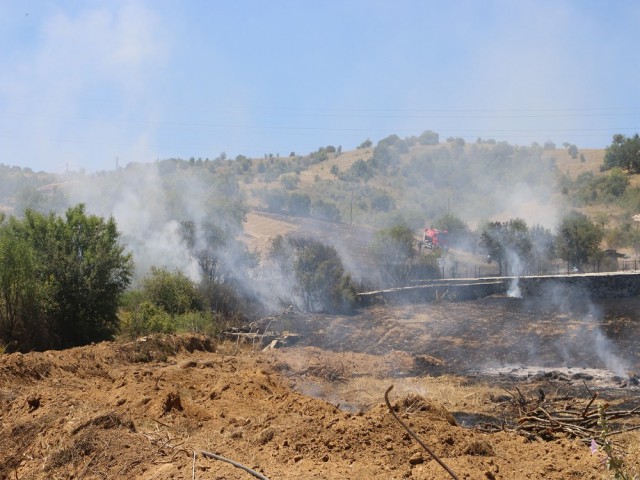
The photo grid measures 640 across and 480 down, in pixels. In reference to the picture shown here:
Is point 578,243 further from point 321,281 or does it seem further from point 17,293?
point 17,293

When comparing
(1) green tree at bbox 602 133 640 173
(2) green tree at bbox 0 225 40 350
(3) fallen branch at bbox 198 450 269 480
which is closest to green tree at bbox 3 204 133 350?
(2) green tree at bbox 0 225 40 350

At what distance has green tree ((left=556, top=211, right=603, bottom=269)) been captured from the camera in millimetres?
50750

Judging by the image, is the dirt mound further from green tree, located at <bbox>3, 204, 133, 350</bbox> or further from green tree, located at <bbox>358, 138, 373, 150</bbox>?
green tree, located at <bbox>358, 138, 373, 150</bbox>

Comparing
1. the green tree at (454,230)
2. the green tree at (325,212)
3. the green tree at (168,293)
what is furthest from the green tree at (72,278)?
the green tree at (325,212)

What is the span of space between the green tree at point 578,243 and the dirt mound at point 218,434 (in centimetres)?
3472

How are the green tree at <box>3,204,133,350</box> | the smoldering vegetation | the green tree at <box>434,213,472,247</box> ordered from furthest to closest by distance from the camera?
the green tree at <box>434,213,472,247</box>, the smoldering vegetation, the green tree at <box>3,204,133,350</box>

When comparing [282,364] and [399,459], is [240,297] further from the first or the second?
[399,459]

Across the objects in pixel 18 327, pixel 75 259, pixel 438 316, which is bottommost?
pixel 438 316

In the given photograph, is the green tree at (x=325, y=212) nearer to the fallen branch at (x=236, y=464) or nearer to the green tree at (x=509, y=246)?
the green tree at (x=509, y=246)

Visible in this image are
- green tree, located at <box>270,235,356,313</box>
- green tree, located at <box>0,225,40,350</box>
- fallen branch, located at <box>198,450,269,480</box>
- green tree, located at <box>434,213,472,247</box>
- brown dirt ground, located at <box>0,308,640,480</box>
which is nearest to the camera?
fallen branch, located at <box>198,450,269,480</box>

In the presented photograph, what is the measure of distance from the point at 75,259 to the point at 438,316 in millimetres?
18169

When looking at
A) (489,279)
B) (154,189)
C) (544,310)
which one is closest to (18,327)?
(544,310)

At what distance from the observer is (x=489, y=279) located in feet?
140

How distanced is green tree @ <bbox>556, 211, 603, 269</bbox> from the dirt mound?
114ft
